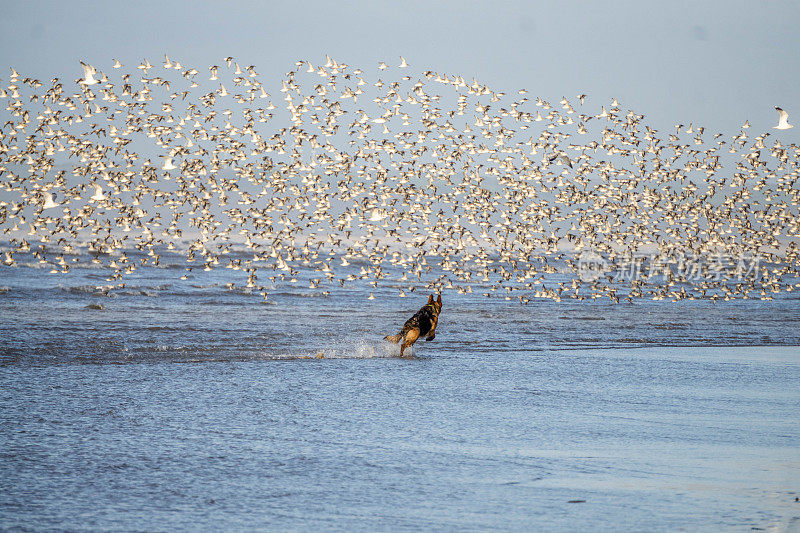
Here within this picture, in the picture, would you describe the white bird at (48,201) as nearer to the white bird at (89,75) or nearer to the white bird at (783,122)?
the white bird at (89,75)

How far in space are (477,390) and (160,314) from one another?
475 inches

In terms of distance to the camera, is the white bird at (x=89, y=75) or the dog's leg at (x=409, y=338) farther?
the white bird at (x=89, y=75)

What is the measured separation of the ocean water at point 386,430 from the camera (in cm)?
588

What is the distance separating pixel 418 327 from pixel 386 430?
21.3 feet

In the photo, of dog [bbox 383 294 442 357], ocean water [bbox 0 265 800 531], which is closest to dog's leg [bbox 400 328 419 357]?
dog [bbox 383 294 442 357]

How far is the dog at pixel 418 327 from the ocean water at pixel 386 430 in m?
0.34

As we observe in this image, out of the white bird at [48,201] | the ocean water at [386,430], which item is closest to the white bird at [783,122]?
the ocean water at [386,430]

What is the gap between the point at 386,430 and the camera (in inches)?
331

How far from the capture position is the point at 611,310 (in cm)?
2623

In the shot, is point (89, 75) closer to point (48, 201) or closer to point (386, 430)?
point (48, 201)

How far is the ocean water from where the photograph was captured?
5.88 meters

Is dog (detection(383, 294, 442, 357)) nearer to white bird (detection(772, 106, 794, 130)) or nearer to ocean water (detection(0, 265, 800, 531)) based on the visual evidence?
ocean water (detection(0, 265, 800, 531))

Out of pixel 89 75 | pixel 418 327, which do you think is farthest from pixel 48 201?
pixel 418 327

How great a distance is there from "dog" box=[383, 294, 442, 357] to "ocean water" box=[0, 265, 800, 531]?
Answer: 34cm
